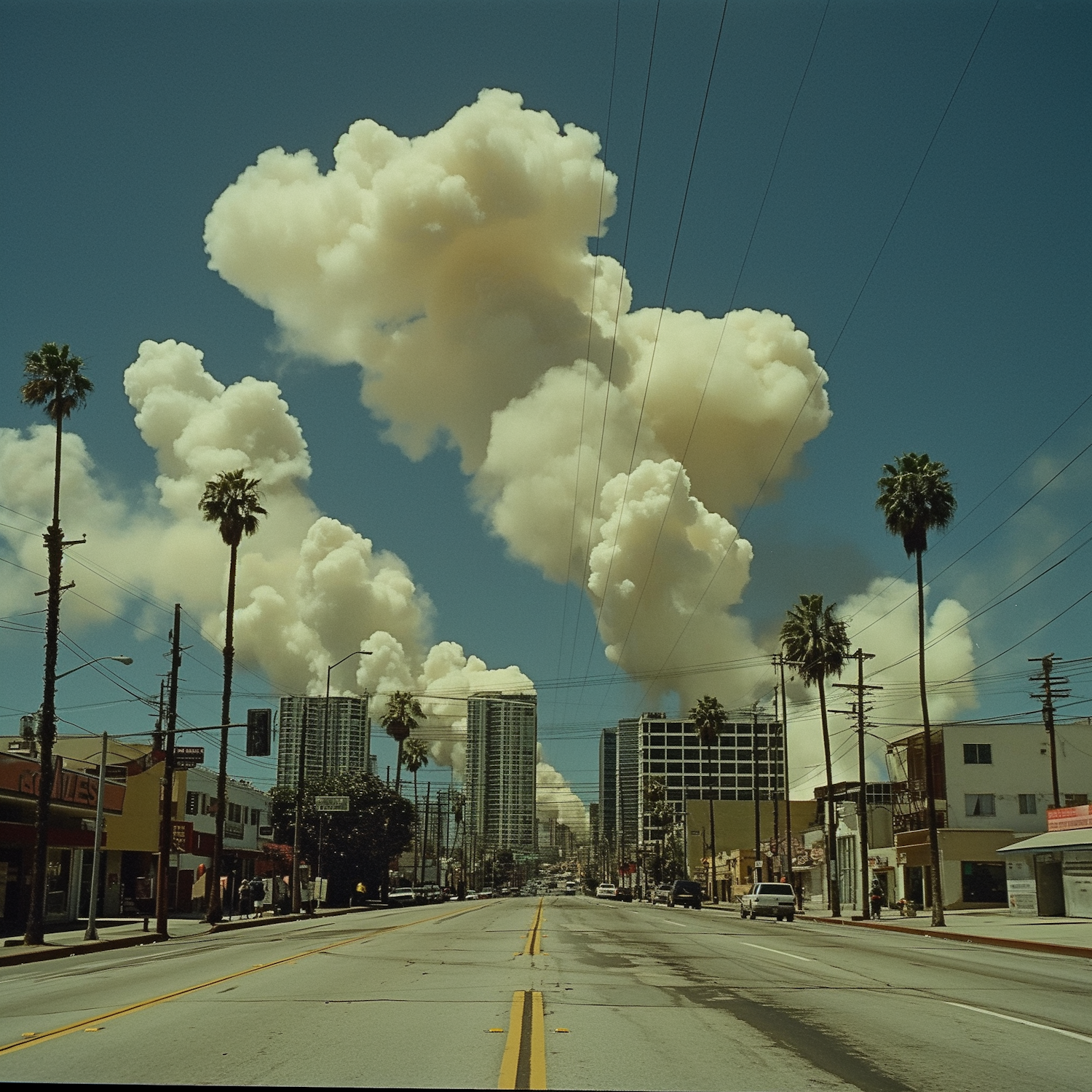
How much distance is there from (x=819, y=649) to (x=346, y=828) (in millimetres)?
38054

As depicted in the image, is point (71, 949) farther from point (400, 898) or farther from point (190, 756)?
point (400, 898)

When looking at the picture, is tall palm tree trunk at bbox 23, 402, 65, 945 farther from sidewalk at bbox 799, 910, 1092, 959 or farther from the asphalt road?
sidewalk at bbox 799, 910, 1092, 959

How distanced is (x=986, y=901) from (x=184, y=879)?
47609 millimetres

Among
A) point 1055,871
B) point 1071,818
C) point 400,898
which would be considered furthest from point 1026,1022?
point 400,898

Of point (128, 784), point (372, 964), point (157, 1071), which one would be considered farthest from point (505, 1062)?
point (128, 784)

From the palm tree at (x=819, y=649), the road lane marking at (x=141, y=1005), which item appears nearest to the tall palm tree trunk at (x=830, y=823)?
the palm tree at (x=819, y=649)

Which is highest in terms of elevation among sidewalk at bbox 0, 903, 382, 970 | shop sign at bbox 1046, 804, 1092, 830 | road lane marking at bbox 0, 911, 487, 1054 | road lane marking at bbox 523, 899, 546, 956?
shop sign at bbox 1046, 804, 1092, 830

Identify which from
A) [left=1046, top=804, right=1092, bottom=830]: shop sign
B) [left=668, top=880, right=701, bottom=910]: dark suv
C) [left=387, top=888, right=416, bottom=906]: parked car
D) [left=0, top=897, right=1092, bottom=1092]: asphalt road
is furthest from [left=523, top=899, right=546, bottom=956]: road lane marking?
[left=387, top=888, right=416, bottom=906]: parked car

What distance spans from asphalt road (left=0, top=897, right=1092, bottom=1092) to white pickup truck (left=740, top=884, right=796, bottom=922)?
3101 cm

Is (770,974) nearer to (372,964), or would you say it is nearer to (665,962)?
(665,962)

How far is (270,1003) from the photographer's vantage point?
16219 millimetres

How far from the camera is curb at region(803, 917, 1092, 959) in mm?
31516

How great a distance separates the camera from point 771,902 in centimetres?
5912

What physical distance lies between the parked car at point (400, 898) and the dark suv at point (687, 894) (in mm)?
20576
